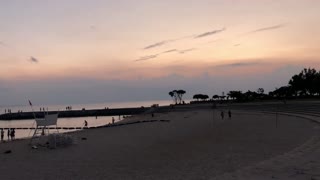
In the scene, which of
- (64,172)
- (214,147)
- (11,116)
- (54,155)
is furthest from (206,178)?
(11,116)

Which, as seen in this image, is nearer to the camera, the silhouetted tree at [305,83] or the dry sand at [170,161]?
the dry sand at [170,161]

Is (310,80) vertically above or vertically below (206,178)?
above

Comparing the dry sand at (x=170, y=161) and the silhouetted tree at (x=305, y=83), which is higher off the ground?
the silhouetted tree at (x=305, y=83)

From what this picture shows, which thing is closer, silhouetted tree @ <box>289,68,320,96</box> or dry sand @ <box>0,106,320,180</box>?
dry sand @ <box>0,106,320,180</box>

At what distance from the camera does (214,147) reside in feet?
73.4

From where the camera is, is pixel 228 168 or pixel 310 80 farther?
pixel 310 80

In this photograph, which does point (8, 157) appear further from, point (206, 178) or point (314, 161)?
point (314, 161)

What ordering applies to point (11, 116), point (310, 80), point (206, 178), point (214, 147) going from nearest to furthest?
point (206, 178) < point (214, 147) < point (310, 80) < point (11, 116)

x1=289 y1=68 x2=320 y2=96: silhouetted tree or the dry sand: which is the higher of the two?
x1=289 y1=68 x2=320 y2=96: silhouetted tree

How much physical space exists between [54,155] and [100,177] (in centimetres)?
834

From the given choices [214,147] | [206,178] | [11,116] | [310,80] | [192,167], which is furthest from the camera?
[11,116]

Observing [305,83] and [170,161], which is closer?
[170,161]

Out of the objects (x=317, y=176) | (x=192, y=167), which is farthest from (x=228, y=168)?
(x=317, y=176)

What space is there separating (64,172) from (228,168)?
20.7 ft
